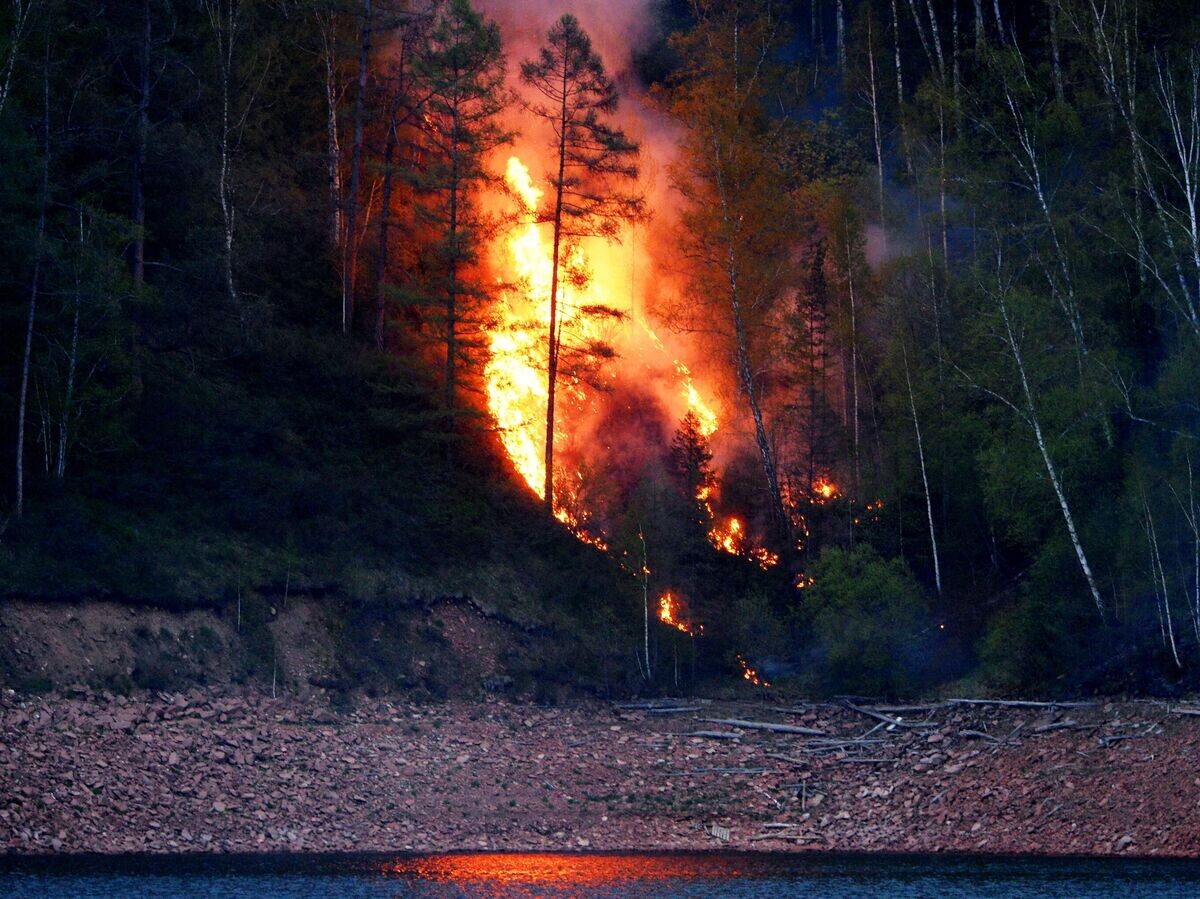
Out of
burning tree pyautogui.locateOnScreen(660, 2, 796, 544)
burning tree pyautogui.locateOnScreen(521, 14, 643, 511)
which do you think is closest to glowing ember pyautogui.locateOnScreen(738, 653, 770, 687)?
burning tree pyautogui.locateOnScreen(660, 2, 796, 544)

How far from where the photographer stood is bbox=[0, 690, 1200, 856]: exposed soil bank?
74.6 feet

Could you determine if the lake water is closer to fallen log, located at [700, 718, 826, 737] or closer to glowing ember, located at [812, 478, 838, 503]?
fallen log, located at [700, 718, 826, 737]

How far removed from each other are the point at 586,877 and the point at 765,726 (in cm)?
929

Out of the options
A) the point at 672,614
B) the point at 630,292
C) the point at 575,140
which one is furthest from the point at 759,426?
the point at 630,292

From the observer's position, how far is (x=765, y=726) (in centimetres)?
2988

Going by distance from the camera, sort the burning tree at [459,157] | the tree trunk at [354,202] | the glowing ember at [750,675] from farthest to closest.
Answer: the tree trunk at [354,202], the burning tree at [459,157], the glowing ember at [750,675]

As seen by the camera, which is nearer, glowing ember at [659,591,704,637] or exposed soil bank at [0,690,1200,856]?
exposed soil bank at [0,690,1200,856]

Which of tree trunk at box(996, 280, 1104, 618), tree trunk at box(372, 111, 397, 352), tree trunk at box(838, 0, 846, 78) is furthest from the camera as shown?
tree trunk at box(838, 0, 846, 78)

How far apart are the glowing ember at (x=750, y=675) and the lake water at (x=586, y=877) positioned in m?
9.97

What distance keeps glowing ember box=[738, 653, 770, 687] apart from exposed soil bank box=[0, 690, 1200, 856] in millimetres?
3823

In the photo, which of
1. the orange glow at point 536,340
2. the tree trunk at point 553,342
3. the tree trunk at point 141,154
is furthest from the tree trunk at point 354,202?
the tree trunk at point 141,154

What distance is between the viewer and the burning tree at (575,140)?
3834 cm

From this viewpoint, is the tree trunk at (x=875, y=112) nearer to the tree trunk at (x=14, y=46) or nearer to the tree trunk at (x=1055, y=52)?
the tree trunk at (x=1055, y=52)

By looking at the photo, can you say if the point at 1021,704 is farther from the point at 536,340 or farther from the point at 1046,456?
the point at 536,340
